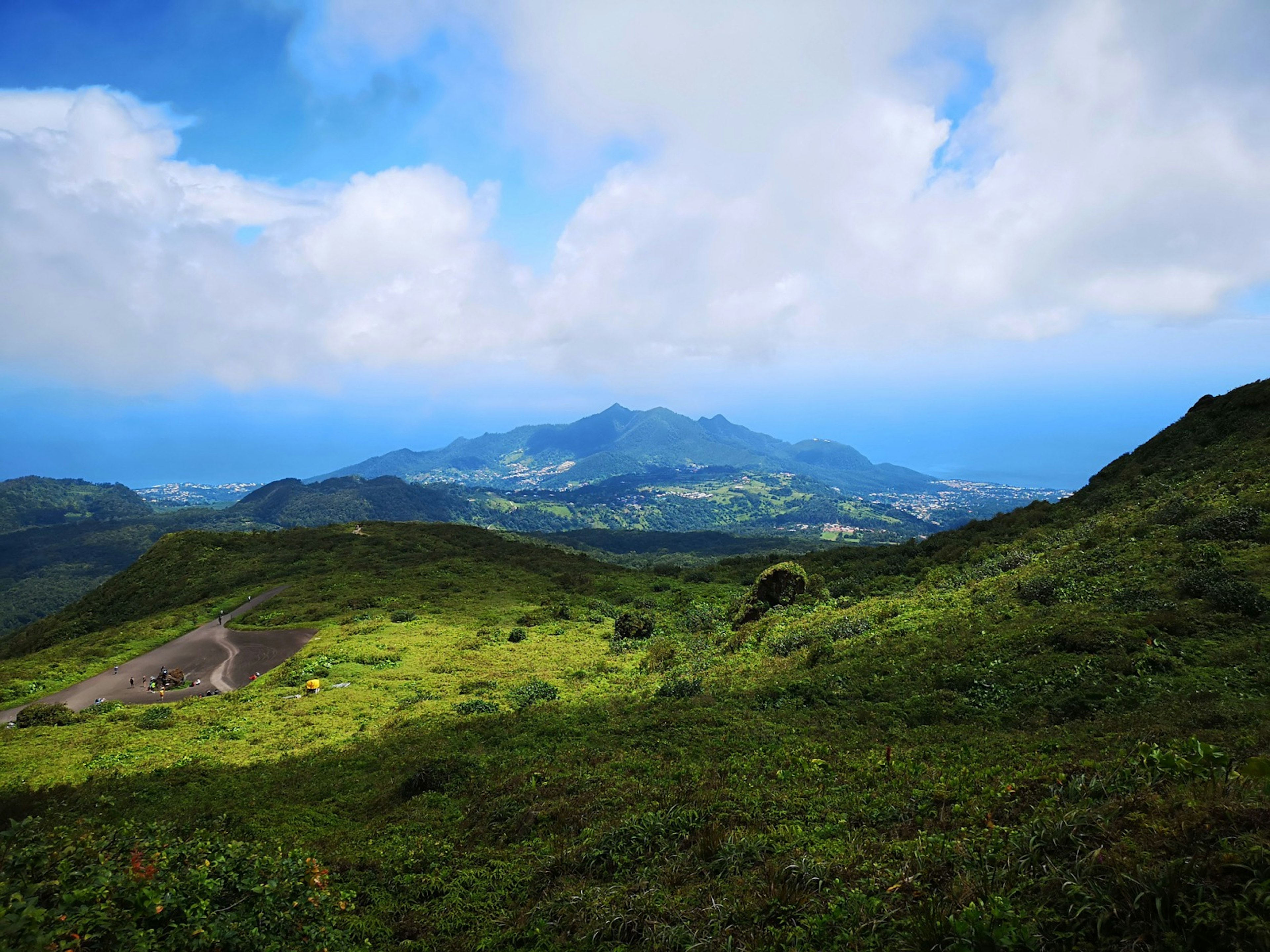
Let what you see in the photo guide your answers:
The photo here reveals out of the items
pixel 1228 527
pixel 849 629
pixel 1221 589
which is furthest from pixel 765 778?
pixel 1228 527

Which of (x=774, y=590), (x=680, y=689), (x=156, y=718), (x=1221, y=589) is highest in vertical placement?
(x=1221, y=589)

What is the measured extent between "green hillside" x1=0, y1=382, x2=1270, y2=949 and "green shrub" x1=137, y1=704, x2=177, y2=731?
0.81 feet

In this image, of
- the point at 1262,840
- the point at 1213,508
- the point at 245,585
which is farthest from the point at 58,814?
the point at 245,585

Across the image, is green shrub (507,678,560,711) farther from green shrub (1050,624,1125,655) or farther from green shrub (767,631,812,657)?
green shrub (1050,624,1125,655)

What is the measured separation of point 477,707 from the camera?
23141 mm

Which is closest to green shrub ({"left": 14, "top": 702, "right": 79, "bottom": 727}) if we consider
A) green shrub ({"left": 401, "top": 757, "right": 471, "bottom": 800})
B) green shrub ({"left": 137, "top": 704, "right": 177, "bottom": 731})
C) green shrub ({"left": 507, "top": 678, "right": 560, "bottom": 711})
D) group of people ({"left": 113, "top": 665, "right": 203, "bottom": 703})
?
green shrub ({"left": 137, "top": 704, "right": 177, "bottom": 731})

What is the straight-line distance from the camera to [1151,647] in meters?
15.0

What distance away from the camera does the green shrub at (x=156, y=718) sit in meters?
24.1

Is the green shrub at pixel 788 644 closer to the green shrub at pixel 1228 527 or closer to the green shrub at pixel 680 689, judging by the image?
the green shrub at pixel 680 689

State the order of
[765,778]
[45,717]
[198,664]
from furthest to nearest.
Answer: [198,664] → [45,717] → [765,778]

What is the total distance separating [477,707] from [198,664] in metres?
27.3

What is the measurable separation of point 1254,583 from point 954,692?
10766 millimetres

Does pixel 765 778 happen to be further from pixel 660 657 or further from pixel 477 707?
pixel 660 657

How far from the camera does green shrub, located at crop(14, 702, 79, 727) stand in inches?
982
